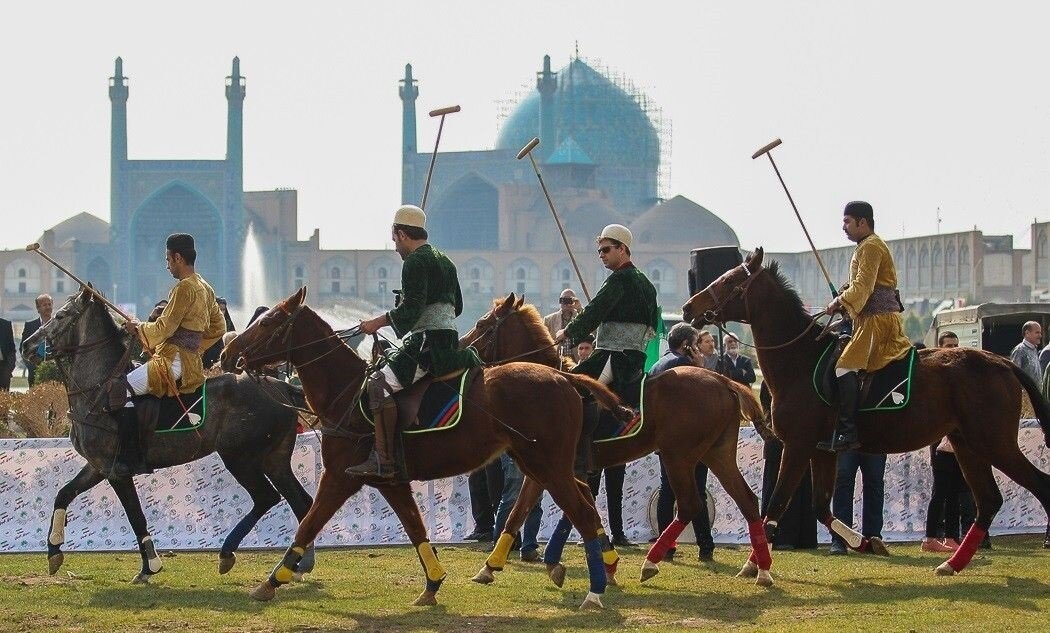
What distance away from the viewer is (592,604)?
8.88m

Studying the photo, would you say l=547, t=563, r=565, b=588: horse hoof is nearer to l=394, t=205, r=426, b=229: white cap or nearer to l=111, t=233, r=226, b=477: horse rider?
l=394, t=205, r=426, b=229: white cap

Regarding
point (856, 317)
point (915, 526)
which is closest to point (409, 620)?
point (856, 317)

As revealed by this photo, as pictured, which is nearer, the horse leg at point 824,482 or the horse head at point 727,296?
the horse head at point 727,296

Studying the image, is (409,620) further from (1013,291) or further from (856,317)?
(1013,291)

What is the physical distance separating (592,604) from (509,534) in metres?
1.08

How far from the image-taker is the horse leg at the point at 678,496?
1002 cm

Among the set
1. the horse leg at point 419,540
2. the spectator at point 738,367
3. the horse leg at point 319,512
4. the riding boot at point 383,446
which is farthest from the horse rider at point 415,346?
the spectator at point 738,367

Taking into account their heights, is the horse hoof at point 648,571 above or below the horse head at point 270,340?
below

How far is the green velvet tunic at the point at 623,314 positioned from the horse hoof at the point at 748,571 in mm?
1372

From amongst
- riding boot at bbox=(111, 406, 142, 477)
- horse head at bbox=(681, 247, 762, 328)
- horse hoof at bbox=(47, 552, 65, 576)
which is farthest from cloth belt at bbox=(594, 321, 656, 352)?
horse hoof at bbox=(47, 552, 65, 576)

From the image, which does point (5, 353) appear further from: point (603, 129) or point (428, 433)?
point (603, 129)

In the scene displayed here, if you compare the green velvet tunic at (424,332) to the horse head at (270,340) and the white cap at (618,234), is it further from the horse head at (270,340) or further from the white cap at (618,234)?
the white cap at (618,234)

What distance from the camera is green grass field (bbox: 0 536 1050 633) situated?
8422mm

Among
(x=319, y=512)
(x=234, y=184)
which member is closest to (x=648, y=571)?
(x=319, y=512)
